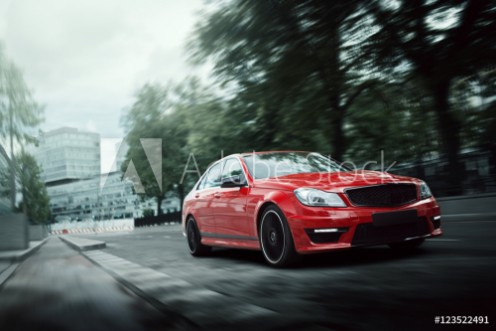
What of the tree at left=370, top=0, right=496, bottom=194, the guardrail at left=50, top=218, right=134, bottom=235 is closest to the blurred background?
the tree at left=370, top=0, right=496, bottom=194

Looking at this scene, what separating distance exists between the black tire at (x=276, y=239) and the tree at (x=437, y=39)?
2588mm

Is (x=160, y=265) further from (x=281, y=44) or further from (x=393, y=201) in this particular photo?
(x=281, y=44)

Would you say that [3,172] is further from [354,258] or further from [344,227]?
[344,227]


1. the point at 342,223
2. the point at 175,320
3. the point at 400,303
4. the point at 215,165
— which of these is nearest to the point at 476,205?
the point at 215,165

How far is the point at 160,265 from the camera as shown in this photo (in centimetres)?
774

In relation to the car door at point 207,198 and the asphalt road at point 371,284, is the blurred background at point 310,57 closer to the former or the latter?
the asphalt road at point 371,284

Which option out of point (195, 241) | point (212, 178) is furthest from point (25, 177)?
point (212, 178)

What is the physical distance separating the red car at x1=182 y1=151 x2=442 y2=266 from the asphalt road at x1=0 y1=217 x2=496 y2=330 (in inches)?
12.5

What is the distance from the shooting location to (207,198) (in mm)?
8023

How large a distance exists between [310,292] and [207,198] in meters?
3.79

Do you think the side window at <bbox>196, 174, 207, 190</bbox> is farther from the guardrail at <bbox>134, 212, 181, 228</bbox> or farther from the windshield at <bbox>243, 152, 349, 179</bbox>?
the guardrail at <bbox>134, 212, 181, 228</bbox>

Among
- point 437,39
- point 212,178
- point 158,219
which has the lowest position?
point 158,219

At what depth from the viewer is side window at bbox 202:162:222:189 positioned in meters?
8.02

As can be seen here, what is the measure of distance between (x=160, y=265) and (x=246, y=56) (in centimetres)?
458
